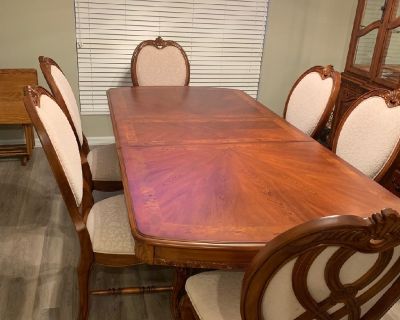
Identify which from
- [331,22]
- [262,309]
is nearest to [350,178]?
[262,309]

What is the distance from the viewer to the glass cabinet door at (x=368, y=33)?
2.92 m

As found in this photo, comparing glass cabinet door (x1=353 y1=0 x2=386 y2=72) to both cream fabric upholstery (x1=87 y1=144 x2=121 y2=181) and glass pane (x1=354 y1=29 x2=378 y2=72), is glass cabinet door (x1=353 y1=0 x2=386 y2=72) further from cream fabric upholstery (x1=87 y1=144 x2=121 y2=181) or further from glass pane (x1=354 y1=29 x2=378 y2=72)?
cream fabric upholstery (x1=87 y1=144 x2=121 y2=181)

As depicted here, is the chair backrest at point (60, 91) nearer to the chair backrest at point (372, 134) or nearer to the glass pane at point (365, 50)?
the chair backrest at point (372, 134)

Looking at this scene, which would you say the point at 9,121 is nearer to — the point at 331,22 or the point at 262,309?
the point at 262,309

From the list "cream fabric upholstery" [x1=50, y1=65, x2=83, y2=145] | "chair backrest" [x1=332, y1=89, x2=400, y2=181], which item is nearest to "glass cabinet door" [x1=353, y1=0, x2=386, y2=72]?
"chair backrest" [x1=332, y1=89, x2=400, y2=181]

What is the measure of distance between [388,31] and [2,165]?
301 cm

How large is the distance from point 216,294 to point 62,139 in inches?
29.9

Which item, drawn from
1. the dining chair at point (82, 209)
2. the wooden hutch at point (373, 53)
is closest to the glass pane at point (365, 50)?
the wooden hutch at point (373, 53)

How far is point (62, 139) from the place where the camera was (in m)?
1.43

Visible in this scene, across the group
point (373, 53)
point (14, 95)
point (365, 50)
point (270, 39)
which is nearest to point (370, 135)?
point (373, 53)

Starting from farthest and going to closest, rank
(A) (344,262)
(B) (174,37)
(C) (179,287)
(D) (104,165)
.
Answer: (B) (174,37)
(D) (104,165)
(C) (179,287)
(A) (344,262)

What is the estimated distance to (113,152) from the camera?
7.34 feet

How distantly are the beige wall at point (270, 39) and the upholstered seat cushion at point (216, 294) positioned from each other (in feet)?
8.30

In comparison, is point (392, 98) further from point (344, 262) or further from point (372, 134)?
point (344, 262)
